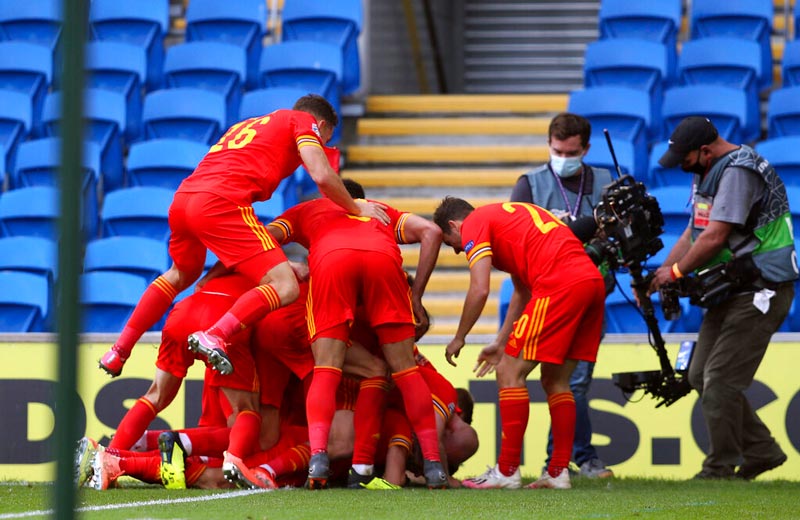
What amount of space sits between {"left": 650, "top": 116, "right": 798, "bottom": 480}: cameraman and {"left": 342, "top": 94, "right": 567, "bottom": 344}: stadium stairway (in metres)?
3.59

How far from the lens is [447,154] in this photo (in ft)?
36.9

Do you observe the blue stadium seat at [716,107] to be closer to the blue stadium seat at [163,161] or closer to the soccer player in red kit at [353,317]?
the blue stadium seat at [163,161]

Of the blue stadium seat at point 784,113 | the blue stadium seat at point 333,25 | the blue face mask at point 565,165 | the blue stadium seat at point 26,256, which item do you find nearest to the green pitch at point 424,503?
the blue face mask at point 565,165

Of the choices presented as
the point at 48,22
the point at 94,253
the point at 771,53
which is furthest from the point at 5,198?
the point at 771,53

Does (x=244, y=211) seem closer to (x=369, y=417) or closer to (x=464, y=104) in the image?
(x=369, y=417)

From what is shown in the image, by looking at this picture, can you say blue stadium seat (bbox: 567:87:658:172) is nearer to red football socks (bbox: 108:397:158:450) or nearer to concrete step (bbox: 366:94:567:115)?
concrete step (bbox: 366:94:567:115)

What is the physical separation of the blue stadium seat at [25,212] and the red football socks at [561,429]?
5186 millimetres

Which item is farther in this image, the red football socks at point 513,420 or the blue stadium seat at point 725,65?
the blue stadium seat at point 725,65

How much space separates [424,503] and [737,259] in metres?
2.29

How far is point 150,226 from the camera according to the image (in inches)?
379

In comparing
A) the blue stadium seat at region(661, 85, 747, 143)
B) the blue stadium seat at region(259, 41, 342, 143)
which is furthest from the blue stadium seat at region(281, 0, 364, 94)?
the blue stadium seat at region(661, 85, 747, 143)

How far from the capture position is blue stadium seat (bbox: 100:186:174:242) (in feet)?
31.4

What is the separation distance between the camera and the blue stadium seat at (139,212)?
956 cm

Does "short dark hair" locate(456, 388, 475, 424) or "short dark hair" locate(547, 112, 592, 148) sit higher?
"short dark hair" locate(547, 112, 592, 148)
